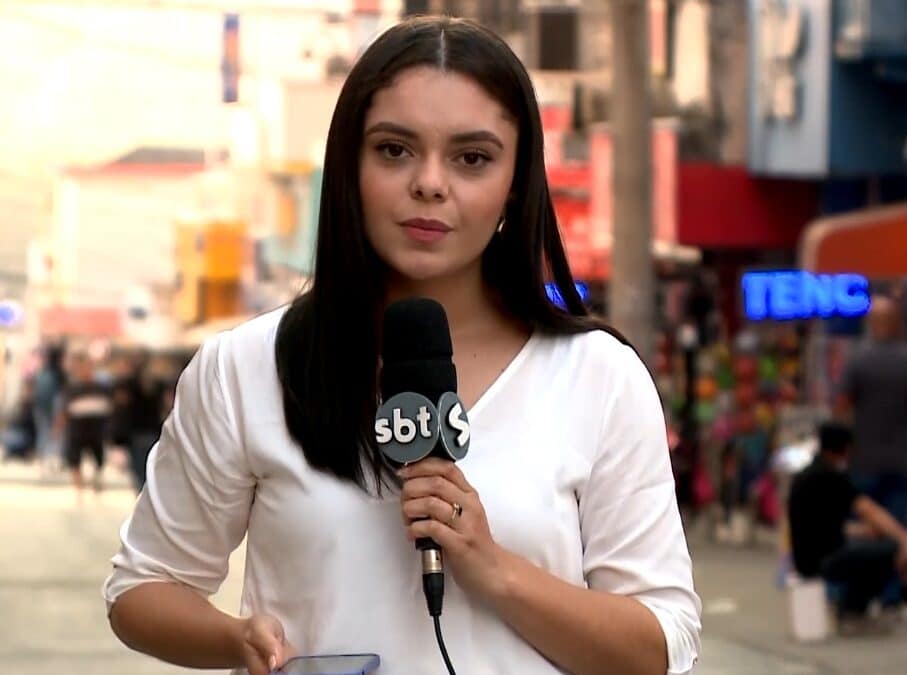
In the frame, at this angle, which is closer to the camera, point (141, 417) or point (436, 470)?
point (436, 470)

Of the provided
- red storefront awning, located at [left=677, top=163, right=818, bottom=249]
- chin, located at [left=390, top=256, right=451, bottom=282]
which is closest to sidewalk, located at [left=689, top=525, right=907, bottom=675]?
red storefront awning, located at [left=677, top=163, right=818, bottom=249]

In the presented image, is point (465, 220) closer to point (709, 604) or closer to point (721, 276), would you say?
point (709, 604)

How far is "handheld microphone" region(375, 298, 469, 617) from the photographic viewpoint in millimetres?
2672

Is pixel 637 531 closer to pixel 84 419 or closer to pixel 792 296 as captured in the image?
pixel 792 296

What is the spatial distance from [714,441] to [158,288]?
2188 inches

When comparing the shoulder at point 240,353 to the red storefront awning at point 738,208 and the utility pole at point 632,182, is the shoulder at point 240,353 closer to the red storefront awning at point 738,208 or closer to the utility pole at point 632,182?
the utility pole at point 632,182

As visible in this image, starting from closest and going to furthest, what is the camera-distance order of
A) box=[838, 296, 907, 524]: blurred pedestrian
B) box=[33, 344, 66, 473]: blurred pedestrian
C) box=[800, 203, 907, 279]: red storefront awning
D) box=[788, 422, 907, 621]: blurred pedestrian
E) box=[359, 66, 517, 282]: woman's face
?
box=[359, 66, 517, 282]: woman's face, box=[788, 422, 907, 621]: blurred pedestrian, box=[838, 296, 907, 524]: blurred pedestrian, box=[800, 203, 907, 279]: red storefront awning, box=[33, 344, 66, 473]: blurred pedestrian

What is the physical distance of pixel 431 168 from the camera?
9.39 ft

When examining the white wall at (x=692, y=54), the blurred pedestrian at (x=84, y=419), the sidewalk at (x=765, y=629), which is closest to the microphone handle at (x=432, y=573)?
the sidewalk at (x=765, y=629)

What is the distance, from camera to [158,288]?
7394 cm

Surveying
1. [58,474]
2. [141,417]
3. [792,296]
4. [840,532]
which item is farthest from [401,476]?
[58,474]

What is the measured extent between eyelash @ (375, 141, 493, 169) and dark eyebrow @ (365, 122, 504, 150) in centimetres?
2

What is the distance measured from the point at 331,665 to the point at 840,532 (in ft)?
32.1

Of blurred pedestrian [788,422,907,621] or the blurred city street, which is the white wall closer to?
the blurred city street
